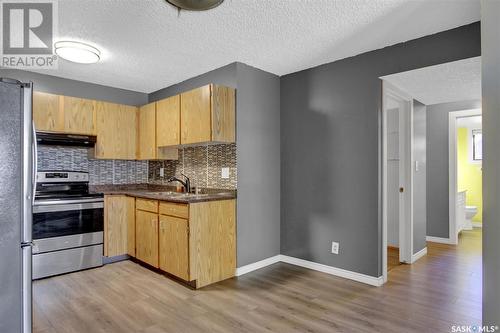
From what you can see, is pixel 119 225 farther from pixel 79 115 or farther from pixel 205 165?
pixel 79 115

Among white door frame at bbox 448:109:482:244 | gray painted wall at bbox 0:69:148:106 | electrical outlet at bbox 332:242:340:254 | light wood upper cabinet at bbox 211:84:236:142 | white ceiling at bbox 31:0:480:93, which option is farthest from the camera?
white door frame at bbox 448:109:482:244

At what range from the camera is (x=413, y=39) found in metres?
2.70

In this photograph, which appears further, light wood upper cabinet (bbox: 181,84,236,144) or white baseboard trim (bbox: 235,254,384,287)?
light wood upper cabinet (bbox: 181,84,236,144)

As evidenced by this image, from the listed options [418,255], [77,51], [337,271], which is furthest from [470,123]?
[77,51]

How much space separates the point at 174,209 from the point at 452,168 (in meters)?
4.23

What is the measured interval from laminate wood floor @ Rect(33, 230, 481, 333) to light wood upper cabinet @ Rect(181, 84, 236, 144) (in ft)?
4.97

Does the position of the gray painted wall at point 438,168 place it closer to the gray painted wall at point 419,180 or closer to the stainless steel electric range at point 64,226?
the gray painted wall at point 419,180

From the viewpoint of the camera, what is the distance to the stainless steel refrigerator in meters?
1.60

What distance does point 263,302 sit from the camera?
8.35 ft

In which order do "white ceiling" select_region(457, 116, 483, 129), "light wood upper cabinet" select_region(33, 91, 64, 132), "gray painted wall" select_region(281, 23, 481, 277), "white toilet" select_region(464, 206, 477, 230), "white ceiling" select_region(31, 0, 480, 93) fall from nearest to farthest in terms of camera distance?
1. "white ceiling" select_region(31, 0, 480, 93)
2. "gray painted wall" select_region(281, 23, 481, 277)
3. "light wood upper cabinet" select_region(33, 91, 64, 132)
4. "white ceiling" select_region(457, 116, 483, 129)
5. "white toilet" select_region(464, 206, 477, 230)

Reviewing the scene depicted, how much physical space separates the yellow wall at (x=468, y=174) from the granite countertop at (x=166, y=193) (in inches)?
215

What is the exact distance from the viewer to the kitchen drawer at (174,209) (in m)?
2.85

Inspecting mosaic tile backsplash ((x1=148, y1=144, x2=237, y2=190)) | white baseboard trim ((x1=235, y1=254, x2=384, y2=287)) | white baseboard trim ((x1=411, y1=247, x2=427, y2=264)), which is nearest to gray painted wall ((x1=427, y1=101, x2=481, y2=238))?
white baseboard trim ((x1=411, y1=247, x2=427, y2=264))

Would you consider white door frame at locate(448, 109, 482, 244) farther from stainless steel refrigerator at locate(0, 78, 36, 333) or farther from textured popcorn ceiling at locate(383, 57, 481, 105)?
stainless steel refrigerator at locate(0, 78, 36, 333)
